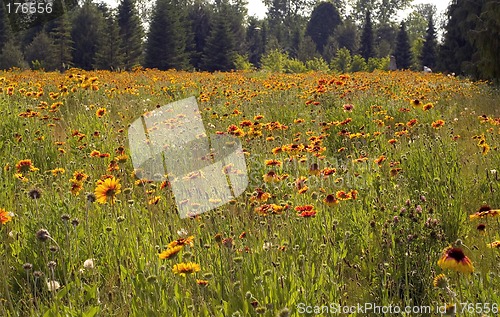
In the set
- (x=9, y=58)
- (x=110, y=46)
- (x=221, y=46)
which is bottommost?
(x=221, y=46)

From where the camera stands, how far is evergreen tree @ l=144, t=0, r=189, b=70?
35.1m

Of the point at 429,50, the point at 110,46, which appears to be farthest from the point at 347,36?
the point at 110,46

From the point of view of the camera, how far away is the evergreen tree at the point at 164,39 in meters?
35.1

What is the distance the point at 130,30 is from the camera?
3588 centimetres

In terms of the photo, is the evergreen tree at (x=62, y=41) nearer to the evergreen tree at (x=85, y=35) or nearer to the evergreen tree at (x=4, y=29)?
the evergreen tree at (x=85, y=35)

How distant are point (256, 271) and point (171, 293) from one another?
40cm

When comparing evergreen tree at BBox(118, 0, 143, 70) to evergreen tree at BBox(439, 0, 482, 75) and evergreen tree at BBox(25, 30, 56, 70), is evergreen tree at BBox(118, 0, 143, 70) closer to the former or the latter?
evergreen tree at BBox(25, 30, 56, 70)

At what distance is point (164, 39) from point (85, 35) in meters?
8.16

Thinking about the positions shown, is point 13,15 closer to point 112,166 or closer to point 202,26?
point 202,26

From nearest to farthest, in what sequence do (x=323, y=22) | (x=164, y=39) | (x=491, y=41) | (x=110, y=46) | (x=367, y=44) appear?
1. (x=491, y=41)
2. (x=110, y=46)
3. (x=164, y=39)
4. (x=367, y=44)
5. (x=323, y=22)

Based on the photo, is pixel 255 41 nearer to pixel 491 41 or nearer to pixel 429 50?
pixel 429 50

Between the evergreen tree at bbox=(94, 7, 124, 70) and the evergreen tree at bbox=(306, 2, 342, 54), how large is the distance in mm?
41011

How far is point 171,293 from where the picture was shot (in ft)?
6.95

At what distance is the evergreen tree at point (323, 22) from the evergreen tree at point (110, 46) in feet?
135
